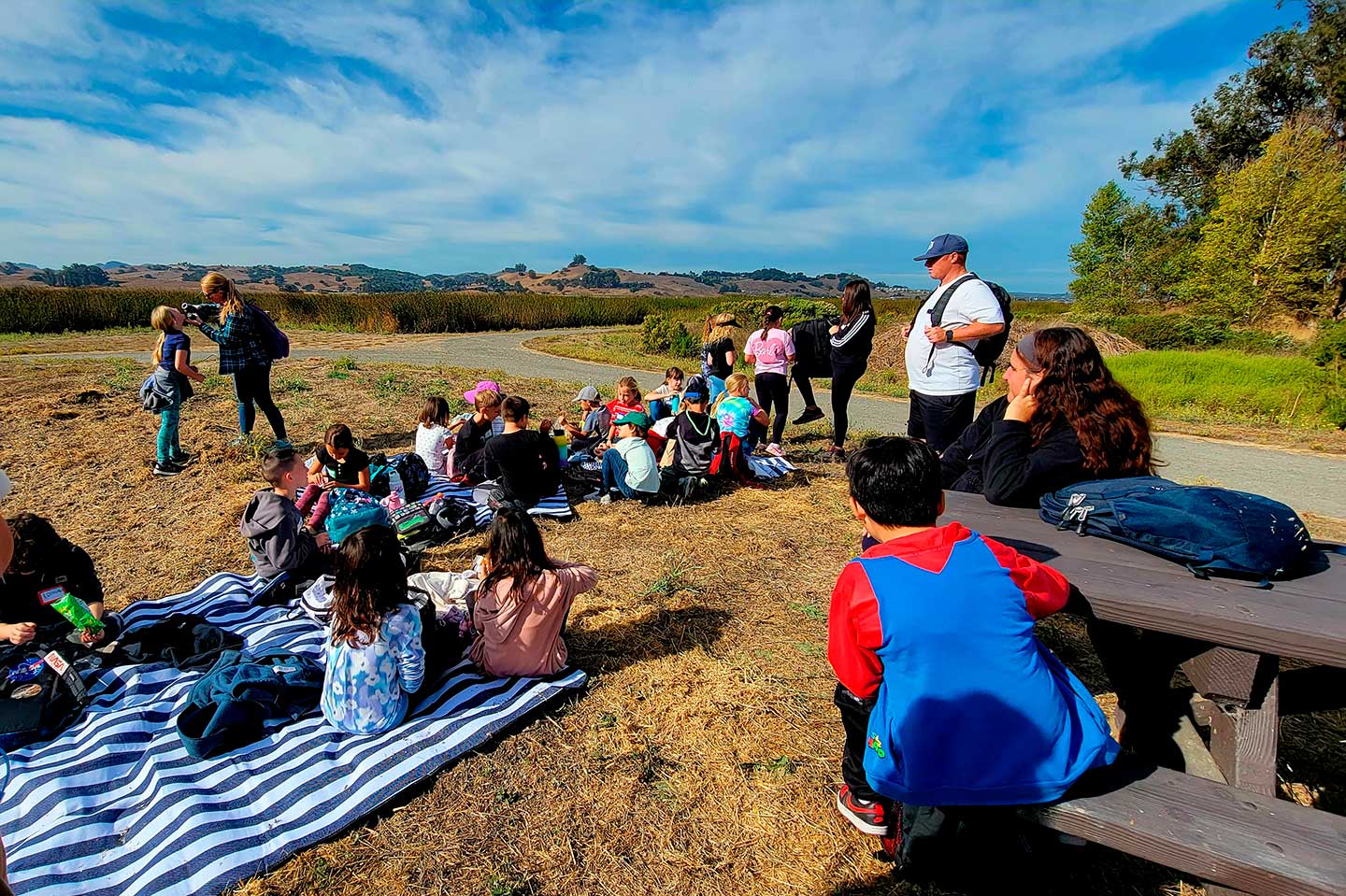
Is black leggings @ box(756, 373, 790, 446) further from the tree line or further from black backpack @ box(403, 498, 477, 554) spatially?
the tree line

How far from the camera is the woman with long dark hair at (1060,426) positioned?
2773 millimetres

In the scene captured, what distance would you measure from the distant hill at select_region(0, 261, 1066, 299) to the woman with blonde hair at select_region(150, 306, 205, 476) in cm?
8130

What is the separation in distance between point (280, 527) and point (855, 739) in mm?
3743

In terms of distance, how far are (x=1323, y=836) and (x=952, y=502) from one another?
1.64 meters

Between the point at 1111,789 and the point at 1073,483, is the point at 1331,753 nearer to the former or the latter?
the point at 1073,483

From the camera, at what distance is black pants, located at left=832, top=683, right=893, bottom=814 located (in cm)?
222

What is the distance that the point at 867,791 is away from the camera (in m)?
2.40

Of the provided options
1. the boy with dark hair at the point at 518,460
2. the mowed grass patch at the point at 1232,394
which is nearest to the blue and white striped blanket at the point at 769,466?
the boy with dark hair at the point at 518,460

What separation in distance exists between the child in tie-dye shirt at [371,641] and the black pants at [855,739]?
1878mm

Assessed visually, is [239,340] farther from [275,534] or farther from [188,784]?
[188,784]

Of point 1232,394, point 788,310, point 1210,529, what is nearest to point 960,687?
point 1210,529

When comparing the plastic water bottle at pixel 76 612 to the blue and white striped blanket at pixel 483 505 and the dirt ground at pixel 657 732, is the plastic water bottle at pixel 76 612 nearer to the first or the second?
the dirt ground at pixel 657 732

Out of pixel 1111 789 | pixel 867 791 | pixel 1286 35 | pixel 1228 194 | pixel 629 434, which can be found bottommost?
pixel 867 791

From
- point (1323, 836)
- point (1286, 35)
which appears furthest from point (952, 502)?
point (1286, 35)
